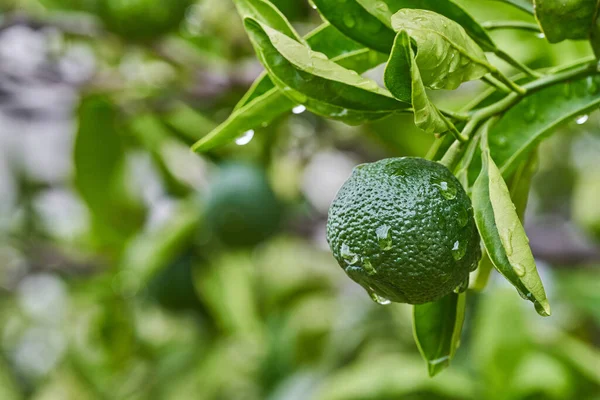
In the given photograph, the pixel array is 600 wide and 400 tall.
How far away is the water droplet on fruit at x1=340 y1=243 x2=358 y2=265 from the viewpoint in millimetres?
642

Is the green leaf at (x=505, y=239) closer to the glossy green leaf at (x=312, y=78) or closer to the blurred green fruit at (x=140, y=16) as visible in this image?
the glossy green leaf at (x=312, y=78)

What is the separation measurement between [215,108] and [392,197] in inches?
52.6

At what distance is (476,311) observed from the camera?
189cm

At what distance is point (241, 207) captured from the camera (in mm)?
1875

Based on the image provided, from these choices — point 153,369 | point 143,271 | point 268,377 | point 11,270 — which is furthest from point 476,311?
point 11,270

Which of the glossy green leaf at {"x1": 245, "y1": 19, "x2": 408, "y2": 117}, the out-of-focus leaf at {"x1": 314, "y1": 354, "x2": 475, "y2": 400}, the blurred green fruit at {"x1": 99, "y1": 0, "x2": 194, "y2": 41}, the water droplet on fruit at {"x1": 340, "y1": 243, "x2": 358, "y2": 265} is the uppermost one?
the glossy green leaf at {"x1": 245, "y1": 19, "x2": 408, "y2": 117}

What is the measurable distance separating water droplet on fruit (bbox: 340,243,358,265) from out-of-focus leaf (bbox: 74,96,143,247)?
1.41m

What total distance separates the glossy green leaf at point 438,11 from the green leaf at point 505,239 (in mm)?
149

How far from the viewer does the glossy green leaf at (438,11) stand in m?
0.66

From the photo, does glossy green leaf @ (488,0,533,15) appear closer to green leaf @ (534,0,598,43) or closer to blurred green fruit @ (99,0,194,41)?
green leaf @ (534,0,598,43)

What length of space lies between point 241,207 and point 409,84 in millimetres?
1308

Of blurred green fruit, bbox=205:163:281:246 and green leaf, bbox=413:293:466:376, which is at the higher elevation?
green leaf, bbox=413:293:466:376

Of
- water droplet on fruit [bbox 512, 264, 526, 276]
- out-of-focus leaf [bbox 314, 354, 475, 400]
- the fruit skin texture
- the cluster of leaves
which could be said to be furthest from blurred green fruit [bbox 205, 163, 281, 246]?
water droplet on fruit [bbox 512, 264, 526, 276]

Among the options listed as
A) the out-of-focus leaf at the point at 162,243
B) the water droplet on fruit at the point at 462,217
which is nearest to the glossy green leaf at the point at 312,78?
the water droplet on fruit at the point at 462,217
